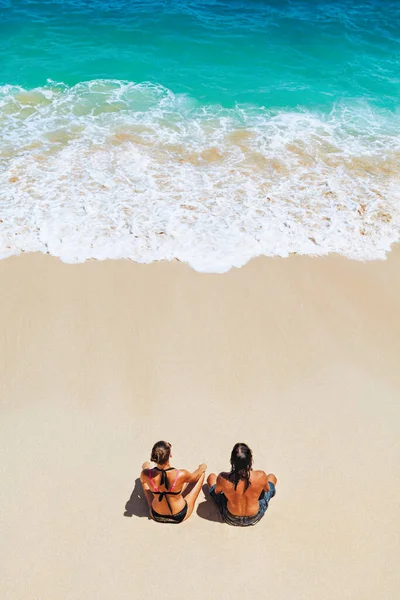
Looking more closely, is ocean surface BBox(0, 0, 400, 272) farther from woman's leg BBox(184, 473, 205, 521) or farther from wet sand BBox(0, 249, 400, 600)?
woman's leg BBox(184, 473, 205, 521)

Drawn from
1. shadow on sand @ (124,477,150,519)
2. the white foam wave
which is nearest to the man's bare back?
shadow on sand @ (124,477,150,519)

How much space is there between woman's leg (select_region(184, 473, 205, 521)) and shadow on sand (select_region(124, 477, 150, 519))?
0.42 meters

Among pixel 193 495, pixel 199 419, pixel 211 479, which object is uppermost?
pixel 199 419

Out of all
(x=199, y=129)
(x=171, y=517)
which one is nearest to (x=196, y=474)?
(x=171, y=517)

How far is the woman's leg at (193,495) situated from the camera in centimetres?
418

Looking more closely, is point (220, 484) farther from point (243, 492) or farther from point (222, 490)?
point (243, 492)

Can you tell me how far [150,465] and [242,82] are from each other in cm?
1290

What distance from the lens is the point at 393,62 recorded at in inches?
594

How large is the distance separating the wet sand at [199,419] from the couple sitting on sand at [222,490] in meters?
0.16

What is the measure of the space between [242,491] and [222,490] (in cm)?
22

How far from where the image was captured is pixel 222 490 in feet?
13.3

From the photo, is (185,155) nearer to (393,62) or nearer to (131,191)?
(131,191)

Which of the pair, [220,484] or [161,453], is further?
[220,484]

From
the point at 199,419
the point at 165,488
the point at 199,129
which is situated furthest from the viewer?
the point at 199,129
